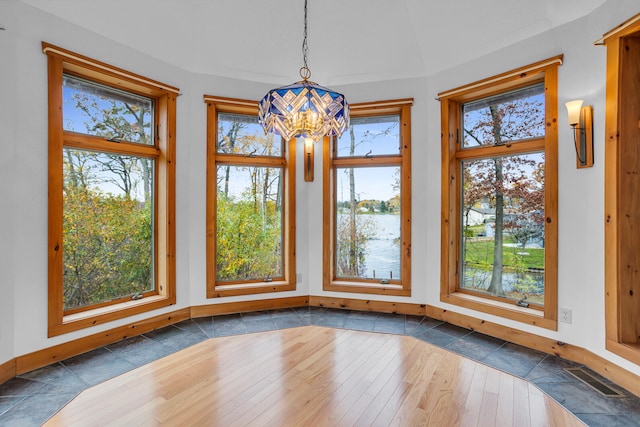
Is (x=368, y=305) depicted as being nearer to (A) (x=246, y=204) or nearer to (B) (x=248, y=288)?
(B) (x=248, y=288)

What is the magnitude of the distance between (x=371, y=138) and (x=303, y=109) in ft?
6.80

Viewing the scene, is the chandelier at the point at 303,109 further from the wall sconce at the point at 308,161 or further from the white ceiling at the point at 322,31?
the white ceiling at the point at 322,31

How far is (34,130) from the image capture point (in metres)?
2.48

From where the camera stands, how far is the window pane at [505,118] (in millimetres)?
2992

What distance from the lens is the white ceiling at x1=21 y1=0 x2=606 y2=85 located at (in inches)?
111

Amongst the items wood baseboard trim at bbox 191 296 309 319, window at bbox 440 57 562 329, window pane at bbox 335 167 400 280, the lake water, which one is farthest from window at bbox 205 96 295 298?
window at bbox 440 57 562 329

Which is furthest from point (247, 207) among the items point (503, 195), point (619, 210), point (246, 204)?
point (619, 210)

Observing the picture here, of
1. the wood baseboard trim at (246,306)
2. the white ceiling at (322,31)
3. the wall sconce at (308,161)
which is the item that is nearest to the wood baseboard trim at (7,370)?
the wood baseboard trim at (246,306)

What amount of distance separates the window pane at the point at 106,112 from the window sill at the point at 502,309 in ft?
12.2

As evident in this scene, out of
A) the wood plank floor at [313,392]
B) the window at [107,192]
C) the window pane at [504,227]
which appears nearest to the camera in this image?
the wood plank floor at [313,392]

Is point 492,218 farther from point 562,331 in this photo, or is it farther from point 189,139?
point 189,139

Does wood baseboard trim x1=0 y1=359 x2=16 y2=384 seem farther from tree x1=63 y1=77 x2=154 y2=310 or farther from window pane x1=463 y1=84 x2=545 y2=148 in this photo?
window pane x1=463 y1=84 x2=545 y2=148

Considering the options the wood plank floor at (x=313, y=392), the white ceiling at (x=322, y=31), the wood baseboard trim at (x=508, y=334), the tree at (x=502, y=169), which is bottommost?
the wood plank floor at (x=313, y=392)

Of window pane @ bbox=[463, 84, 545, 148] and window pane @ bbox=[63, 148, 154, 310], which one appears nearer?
window pane @ bbox=[63, 148, 154, 310]
